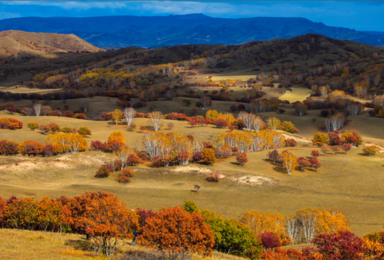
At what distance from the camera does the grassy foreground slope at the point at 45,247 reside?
2630cm

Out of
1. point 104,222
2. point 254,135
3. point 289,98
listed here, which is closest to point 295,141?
point 254,135

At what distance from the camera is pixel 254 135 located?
307ft

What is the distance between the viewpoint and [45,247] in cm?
2923

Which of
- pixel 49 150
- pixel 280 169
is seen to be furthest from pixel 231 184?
pixel 49 150

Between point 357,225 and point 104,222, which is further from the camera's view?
point 357,225

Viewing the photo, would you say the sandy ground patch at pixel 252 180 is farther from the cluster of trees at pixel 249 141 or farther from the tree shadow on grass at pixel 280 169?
the cluster of trees at pixel 249 141

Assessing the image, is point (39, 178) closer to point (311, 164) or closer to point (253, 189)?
point (253, 189)

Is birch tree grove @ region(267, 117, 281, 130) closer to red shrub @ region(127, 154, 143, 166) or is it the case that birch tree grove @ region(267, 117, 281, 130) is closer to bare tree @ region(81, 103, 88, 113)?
red shrub @ region(127, 154, 143, 166)

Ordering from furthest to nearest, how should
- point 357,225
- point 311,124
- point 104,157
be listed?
point 311,124, point 104,157, point 357,225

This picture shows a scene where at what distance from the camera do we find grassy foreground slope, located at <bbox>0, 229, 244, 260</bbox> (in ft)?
86.3

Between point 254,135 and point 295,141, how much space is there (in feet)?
59.3

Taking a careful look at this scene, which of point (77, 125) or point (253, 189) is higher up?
point (77, 125)

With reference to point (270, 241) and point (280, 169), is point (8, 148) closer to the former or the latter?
point (270, 241)

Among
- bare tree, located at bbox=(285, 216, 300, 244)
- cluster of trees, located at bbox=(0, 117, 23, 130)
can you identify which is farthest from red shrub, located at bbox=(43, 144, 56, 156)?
bare tree, located at bbox=(285, 216, 300, 244)
